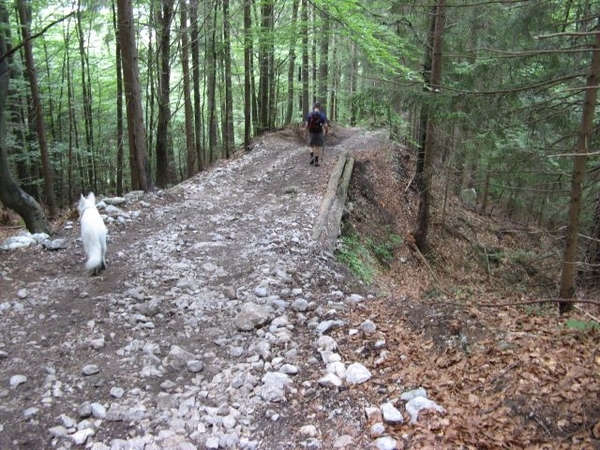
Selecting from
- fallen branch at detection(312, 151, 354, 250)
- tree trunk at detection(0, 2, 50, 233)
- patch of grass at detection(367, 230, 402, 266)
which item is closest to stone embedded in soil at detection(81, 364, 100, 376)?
fallen branch at detection(312, 151, 354, 250)

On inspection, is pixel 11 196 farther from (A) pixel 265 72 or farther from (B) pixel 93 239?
(A) pixel 265 72

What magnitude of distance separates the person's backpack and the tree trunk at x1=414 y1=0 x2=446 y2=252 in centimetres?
352

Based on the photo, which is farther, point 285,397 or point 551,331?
point 551,331

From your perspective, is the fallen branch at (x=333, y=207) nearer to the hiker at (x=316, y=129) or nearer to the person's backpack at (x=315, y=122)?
the hiker at (x=316, y=129)

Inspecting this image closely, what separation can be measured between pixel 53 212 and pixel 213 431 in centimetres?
1387

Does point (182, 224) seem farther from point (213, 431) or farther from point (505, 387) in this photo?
point (505, 387)

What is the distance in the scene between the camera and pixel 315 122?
13.8m

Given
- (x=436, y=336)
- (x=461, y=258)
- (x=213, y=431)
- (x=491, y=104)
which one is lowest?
(x=461, y=258)

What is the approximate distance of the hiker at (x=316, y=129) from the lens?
13805 millimetres

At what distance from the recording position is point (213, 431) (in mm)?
3598

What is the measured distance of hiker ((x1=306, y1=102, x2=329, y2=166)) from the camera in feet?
45.3

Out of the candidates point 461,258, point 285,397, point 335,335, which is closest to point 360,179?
point 461,258

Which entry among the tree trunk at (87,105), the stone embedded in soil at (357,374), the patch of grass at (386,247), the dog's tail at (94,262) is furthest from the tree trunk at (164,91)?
the stone embedded in soil at (357,374)

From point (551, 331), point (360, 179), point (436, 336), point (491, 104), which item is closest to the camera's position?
point (551, 331)
